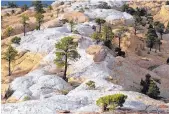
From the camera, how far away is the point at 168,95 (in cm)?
9344

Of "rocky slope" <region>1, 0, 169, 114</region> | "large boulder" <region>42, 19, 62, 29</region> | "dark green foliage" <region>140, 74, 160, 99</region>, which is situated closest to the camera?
"rocky slope" <region>1, 0, 169, 114</region>

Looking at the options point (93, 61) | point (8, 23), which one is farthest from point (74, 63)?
point (8, 23)

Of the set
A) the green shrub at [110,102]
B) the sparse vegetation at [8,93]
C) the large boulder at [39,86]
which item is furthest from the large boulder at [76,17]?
the green shrub at [110,102]

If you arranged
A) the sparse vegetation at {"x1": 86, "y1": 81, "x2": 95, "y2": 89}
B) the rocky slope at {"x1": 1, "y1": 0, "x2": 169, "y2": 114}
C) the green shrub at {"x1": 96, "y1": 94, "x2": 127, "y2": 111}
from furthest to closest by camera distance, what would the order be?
1. the sparse vegetation at {"x1": 86, "y1": 81, "x2": 95, "y2": 89}
2. the rocky slope at {"x1": 1, "y1": 0, "x2": 169, "y2": 114}
3. the green shrub at {"x1": 96, "y1": 94, "x2": 127, "y2": 111}

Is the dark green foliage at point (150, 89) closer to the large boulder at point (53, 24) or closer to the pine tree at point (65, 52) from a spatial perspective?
the pine tree at point (65, 52)

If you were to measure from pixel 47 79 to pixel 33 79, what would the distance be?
13.4 feet

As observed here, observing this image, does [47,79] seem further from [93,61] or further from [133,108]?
[133,108]

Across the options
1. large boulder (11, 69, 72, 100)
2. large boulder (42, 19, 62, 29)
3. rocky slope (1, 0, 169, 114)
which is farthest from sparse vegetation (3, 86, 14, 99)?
large boulder (42, 19, 62, 29)

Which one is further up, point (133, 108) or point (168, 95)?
point (133, 108)

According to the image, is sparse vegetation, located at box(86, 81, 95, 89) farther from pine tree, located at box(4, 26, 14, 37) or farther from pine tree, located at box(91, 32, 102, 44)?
pine tree, located at box(4, 26, 14, 37)

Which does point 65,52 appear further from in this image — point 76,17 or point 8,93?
point 76,17

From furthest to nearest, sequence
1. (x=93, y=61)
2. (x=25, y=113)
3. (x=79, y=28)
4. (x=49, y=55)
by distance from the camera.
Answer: (x=79, y=28), (x=49, y=55), (x=93, y=61), (x=25, y=113)

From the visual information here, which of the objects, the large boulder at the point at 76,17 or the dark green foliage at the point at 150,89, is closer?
the dark green foliage at the point at 150,89

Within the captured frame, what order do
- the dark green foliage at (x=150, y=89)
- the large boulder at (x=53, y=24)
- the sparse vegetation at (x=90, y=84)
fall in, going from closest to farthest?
the sparse vegetation at (x=90, y=84) < the dark green foliage at (x=150, y=89) < the large boulder at (x=53, y=24)
